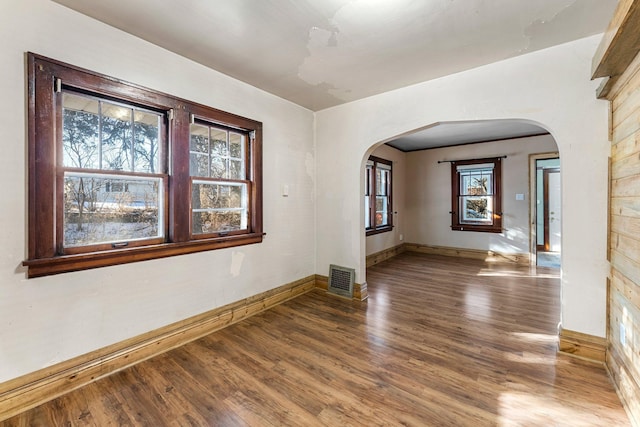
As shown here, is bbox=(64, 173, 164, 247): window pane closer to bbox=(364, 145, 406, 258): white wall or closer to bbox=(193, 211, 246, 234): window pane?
bbox=(193, 211, 246, 234): window pane

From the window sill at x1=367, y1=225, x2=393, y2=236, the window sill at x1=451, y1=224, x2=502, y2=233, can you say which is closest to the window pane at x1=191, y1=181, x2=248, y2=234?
the window sill at x1=367, y1=225, x2=393, y2=236

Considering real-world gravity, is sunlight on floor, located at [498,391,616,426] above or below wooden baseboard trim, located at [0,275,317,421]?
Result: below

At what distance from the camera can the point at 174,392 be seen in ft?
6.18

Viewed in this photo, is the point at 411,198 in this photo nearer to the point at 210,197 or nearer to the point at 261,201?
the point at 261,201

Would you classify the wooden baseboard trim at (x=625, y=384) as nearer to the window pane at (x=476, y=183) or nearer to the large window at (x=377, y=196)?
the large window at (x=377, y=196)

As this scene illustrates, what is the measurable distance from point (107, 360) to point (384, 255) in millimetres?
5000

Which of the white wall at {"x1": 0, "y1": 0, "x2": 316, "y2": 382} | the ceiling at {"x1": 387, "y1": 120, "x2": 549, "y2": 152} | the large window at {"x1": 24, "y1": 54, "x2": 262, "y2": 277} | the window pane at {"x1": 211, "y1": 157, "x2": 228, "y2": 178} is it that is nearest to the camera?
the white wall at {"x1": 0, "y1": 0, "x2": 316, "y2": 382}

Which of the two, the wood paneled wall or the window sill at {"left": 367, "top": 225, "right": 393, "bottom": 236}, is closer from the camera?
the wood paneled wall

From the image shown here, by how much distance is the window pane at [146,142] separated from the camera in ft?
7.59

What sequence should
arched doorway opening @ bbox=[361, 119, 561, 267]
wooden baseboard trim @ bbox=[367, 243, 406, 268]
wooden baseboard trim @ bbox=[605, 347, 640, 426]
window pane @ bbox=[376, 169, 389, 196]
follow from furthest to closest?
window pane @ bbox=[376, 169, 389, 196]
wooden baseboard trim @ bbox=[367, 243, 406, 268]
arched doorway opening @ bbox=[361, 119, 561, 267]
wooden baseboard trim @ bbox=[605, 347, 640, 426]

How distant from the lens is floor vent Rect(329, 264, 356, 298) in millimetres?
3643

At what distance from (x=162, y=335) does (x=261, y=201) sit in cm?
165

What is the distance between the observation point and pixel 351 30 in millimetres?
2131

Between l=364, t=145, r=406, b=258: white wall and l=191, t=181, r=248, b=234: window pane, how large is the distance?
3.14m
